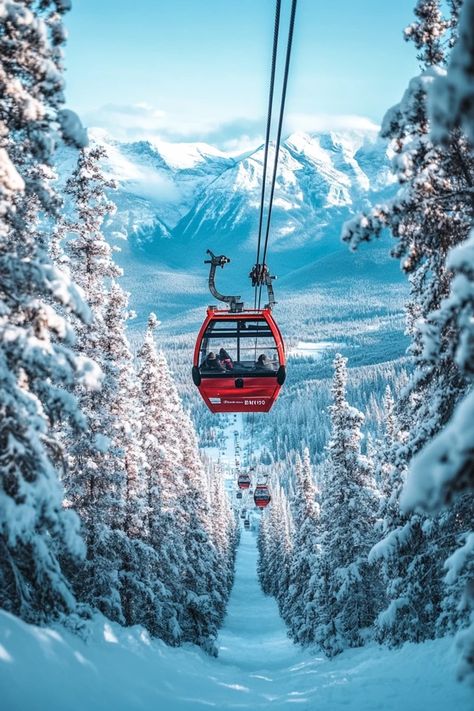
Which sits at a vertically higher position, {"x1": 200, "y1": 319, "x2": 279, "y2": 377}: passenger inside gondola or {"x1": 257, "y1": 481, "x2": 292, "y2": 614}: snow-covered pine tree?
{"x1": 200, "y1": 319, "x2": 279, "y2": 377}: passenger inside gondola

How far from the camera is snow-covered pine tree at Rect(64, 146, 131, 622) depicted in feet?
53.7

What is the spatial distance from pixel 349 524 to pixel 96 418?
12198 mm

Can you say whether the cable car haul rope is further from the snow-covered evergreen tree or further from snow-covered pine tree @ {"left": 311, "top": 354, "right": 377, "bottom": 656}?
snow-covered pine tree @ {"left": 311, "top": 354, "right": 377, "bottom": 656}

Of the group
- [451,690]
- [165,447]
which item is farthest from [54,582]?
[165,447]

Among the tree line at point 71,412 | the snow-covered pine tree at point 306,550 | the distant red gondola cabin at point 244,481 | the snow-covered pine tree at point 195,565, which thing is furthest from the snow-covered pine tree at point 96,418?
the distant red gondola cabin at point 244,481

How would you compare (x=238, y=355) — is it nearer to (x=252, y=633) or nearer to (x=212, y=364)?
(x=212, y=364)

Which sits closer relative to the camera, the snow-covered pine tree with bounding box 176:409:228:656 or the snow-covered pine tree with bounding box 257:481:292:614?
the snow-covered pine tree with bounding box 176:409:228:656

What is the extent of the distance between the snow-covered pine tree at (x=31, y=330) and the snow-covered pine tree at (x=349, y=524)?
16.3 m

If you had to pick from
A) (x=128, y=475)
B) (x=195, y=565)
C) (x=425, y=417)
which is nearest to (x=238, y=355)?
(x=128, y=475)

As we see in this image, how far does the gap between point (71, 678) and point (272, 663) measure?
84.7ft

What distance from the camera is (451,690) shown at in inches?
445

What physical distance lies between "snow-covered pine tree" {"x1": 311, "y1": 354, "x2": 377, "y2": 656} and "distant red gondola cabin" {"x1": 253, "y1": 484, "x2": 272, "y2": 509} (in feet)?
66.1

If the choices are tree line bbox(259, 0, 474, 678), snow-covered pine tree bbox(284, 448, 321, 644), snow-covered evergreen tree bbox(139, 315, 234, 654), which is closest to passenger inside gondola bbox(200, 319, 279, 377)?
tree line bbox(259, 0, 474, 678)

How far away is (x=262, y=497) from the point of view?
4591 centimetres
